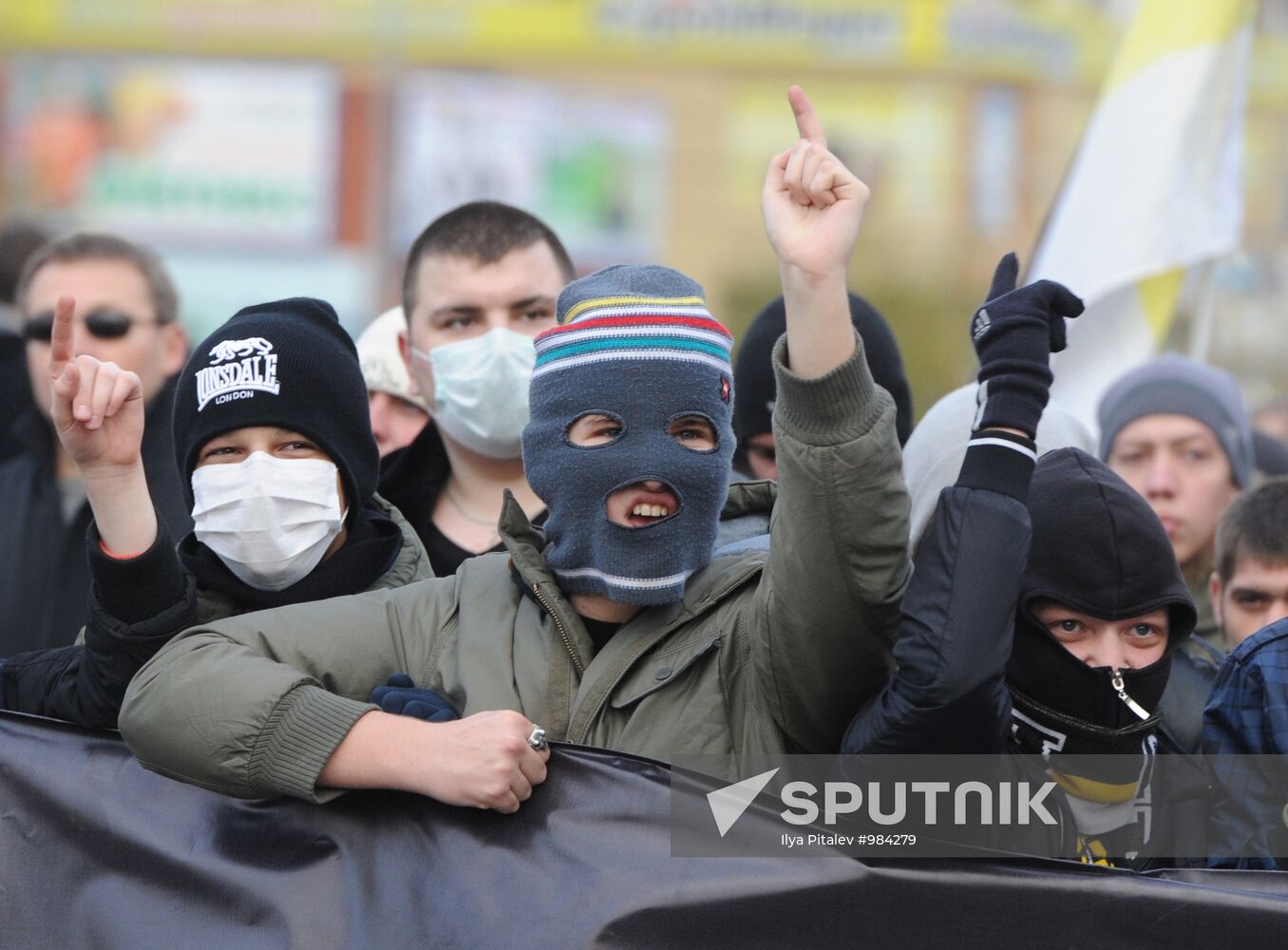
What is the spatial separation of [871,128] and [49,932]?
3806cm

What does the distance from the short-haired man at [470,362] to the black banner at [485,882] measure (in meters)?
1.25

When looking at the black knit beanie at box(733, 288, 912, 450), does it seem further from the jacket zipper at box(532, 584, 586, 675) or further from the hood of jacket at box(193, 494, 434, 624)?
the jacket zipper at box(532, 584, 586, 675)

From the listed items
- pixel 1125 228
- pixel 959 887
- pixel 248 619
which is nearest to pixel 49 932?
pixel 248 619

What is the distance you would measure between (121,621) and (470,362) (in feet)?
4.40

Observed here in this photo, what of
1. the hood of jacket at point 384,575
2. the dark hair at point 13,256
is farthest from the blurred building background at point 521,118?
the hood of jacket at point 384,575

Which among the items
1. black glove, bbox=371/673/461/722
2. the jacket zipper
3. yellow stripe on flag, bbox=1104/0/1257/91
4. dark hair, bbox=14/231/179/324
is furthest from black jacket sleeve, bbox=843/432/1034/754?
yellow stripe on flag, bbox=1104/0/1257/91

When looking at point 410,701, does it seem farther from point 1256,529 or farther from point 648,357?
point 1256,529

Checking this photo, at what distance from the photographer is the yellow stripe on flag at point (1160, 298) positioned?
18.8ft

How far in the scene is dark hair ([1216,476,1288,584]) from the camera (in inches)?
145

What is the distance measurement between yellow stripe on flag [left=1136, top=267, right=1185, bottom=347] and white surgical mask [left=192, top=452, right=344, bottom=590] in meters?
3.21

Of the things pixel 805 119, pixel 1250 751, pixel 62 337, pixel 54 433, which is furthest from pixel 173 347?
pixel 1250 751

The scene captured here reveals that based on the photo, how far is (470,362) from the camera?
4113mm

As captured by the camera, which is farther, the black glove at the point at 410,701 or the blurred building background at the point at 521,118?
the blurred building background at the point at 521,118

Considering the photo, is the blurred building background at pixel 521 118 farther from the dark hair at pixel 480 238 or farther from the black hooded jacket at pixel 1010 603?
the black hooded jacket at pixel 1010 603
